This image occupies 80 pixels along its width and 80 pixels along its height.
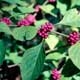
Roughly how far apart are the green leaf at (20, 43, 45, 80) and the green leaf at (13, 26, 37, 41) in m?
0.05

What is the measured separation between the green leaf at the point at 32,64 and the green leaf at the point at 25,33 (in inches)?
2.0

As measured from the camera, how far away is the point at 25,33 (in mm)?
926

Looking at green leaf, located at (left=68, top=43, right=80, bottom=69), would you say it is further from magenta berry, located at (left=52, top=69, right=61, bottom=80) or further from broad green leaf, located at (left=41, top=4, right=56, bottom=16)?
broad green leaf, located at (left=41, top=4, right=56, bottom=16)

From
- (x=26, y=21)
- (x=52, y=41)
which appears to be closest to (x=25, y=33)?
(x=26, y=21)

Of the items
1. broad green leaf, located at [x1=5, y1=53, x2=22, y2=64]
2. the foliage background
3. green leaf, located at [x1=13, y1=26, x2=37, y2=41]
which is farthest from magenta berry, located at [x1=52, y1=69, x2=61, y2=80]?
broad green leaf, located at [x1=5, y1=53, x2=22, y2=64]

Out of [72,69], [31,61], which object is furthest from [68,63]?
[31,61]

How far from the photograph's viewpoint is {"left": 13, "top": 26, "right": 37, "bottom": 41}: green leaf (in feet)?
2.97

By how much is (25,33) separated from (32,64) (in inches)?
4.7

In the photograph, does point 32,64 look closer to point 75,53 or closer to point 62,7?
point 75,53

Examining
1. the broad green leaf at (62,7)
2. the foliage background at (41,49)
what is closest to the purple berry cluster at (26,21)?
the foliage background at (41,49)

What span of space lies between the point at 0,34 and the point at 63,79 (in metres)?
0.32

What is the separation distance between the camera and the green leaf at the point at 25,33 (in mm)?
906

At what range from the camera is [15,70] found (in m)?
1.17

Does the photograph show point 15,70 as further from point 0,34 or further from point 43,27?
point 43,27
